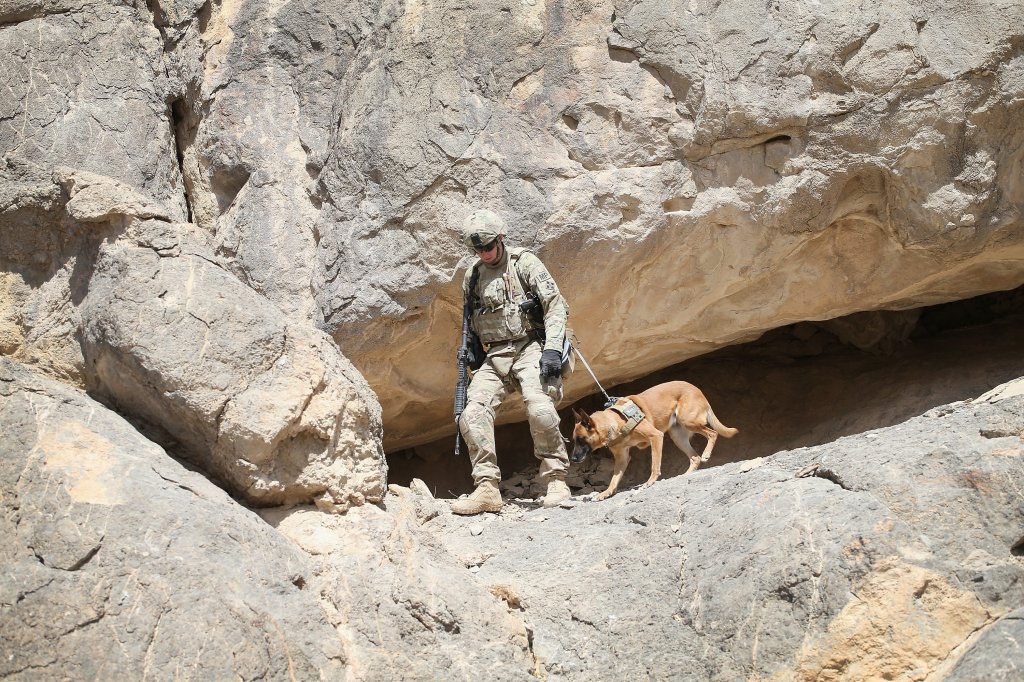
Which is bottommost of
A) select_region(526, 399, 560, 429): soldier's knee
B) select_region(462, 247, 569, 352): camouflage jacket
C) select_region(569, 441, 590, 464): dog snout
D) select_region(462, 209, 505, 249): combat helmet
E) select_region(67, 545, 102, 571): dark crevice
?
select_region(569, 441, 590, 464): dog snout

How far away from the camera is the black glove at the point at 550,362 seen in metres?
6.51

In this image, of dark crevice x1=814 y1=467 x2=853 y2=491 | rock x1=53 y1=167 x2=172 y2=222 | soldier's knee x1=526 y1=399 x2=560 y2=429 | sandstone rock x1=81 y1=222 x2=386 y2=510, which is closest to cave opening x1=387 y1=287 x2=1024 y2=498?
soldier's knee x1=526 y1=399 x2=560 y2=429

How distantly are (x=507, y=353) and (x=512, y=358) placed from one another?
0.16 ft

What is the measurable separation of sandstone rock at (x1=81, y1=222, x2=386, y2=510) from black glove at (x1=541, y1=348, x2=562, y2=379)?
4.72ft

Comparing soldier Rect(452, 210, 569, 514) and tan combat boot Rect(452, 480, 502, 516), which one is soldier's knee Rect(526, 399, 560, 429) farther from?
tan combat boot Rect(452, 480, 502, 516)

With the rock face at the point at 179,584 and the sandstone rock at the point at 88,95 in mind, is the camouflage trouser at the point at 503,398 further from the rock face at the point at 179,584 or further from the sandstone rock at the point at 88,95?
the sandstone rock at the point at 88,95

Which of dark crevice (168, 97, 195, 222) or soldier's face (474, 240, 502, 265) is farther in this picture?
dark crevice (168, 97, 195, 222)

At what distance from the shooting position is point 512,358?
6859mm

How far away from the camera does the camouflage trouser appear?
261 inches

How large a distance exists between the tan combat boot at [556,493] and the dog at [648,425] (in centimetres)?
40

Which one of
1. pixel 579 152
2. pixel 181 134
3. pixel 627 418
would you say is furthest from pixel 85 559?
pixel 181 134

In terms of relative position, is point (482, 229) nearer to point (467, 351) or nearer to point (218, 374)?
point (467, 351)

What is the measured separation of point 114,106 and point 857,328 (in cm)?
656

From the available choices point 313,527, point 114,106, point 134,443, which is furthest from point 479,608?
point 114,106
